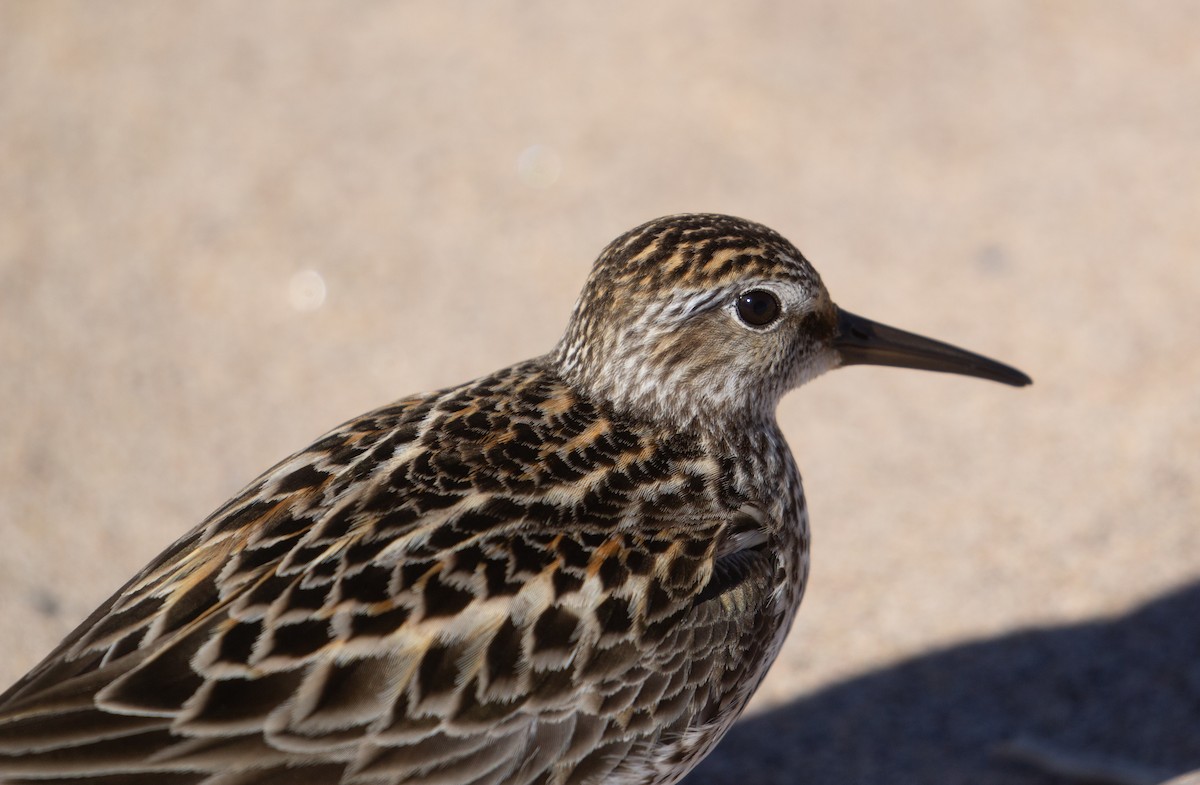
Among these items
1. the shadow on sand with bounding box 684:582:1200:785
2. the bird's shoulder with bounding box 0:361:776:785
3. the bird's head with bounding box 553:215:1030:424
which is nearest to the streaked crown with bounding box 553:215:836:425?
the bird's head with bounding box 553:215:1030:424

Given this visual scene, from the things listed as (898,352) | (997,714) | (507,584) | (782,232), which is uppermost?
(782,232)

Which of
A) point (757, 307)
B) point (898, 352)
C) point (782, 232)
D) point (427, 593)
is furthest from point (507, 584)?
point (782, 232)

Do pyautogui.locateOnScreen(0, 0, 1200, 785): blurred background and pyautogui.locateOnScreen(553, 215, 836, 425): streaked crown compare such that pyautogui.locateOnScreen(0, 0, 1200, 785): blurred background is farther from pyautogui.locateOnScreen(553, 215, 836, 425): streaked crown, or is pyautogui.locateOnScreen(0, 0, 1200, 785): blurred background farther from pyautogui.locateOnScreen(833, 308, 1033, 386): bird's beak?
pyautogui.locateOnScreen(553, 215, 836, 425): streaked crown

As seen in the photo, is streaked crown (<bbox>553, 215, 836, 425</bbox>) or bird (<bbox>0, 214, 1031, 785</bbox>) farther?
streaked crown (<bbox>553, 215, 836, 425</bbox>)

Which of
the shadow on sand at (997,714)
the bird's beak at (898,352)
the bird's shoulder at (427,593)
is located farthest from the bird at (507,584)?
the shadow on sand at (997,714)

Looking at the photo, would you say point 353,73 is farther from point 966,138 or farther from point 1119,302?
point 1119,302

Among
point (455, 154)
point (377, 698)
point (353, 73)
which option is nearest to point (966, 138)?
point (455, 154)

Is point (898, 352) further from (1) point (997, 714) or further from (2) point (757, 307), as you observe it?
(1) point (997, 714)
